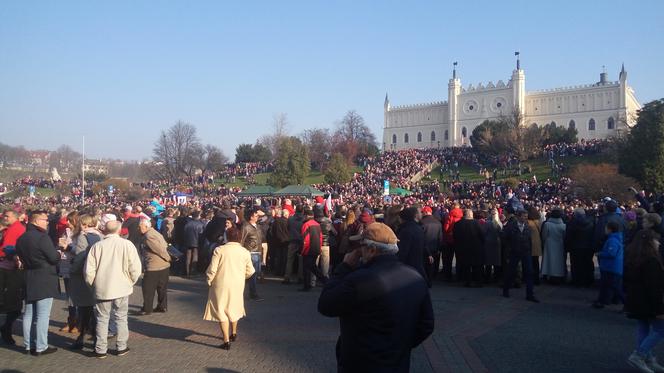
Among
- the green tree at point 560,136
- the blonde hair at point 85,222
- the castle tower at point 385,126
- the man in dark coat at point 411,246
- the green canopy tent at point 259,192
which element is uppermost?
the castle tower at point 385,126

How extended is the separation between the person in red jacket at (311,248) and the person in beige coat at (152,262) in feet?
9.59

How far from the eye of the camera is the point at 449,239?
1228 cm

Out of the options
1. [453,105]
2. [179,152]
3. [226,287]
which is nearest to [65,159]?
[179,152]

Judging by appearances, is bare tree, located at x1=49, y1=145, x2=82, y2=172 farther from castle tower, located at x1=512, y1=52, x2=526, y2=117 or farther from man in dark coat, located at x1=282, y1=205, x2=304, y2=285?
man in dark coat, located at x1=282, y1=205, x2=304, y2=285

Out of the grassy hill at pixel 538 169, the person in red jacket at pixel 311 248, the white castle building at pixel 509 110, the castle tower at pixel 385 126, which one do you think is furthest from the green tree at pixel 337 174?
the castle tower at pixel 385 126

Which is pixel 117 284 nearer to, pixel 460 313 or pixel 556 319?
pixel 460 313

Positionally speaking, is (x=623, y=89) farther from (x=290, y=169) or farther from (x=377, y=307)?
(x=377, y=307)

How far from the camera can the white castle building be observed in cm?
9006

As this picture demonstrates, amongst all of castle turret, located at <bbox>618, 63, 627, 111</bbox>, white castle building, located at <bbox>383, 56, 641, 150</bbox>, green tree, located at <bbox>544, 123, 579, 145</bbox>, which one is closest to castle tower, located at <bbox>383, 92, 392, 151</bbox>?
white castle building, located at <bbox>383, 56, 641, 150</bbox>

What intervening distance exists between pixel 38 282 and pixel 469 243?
8244mm

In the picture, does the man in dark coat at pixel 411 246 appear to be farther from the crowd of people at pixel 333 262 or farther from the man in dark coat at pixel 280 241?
the man in dark coat at pixel 280 241

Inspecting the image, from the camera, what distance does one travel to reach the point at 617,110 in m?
88.5

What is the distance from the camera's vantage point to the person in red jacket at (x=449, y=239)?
12259 mm

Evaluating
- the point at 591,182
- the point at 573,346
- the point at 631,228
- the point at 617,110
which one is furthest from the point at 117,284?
the point at 617,110
